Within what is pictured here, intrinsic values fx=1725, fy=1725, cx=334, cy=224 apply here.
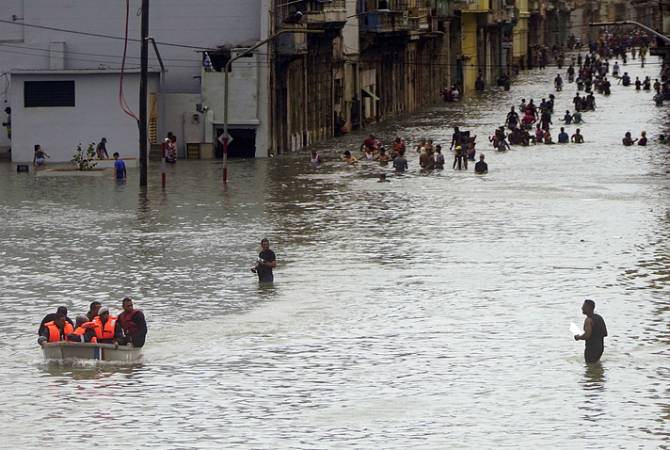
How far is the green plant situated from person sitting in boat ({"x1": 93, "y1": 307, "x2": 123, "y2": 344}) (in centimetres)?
3522

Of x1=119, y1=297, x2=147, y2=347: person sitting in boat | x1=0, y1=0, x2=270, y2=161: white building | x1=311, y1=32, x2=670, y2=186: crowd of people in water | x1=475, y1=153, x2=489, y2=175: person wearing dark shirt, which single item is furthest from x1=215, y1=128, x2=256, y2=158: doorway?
x1=119, y1=297, x2=147, y2=347: person sitting in boat

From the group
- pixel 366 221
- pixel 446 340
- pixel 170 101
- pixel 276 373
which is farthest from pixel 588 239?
pixel 170 101

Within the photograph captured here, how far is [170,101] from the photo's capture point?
68250 mm

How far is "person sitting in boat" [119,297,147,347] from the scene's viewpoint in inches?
1088

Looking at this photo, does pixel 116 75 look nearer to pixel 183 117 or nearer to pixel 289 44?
pixel 183 117

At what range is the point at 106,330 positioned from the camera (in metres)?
27.6

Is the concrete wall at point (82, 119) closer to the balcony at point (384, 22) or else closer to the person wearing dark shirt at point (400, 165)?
the person wearing dark shirt at point (400, 165)

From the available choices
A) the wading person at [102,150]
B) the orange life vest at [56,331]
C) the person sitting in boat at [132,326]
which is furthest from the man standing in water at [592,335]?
the wading person at [102,150]

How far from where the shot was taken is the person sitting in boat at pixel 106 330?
27531mm

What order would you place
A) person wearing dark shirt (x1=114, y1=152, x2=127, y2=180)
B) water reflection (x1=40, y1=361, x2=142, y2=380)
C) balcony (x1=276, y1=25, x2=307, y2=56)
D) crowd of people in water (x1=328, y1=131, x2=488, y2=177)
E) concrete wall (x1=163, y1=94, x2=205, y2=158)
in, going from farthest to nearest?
balcony (x1=276, y1=25, x2=307, y2=56)
concrete wall (x1=163, y1=94, x2=205, y2=158)
crowd of people in water (x1=328, y1=131, x2=488, y2=177)
person wearing dark shirt (x1=114, y1=152, x2=127, y2=180)
water reflection (x1=40, y1=361, x2=142, y2=380)

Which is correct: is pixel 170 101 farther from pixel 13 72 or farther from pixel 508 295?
pixel 508 295

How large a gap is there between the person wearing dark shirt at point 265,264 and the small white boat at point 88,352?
24.8 ft

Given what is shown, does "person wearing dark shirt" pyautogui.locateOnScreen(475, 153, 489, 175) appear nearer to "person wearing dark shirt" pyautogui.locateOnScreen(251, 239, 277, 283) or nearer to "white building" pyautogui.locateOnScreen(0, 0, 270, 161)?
"white building" pyautogui.locateOnScreen(0, 0, 270, 161)

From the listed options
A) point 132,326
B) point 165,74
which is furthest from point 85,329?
point 165,74
